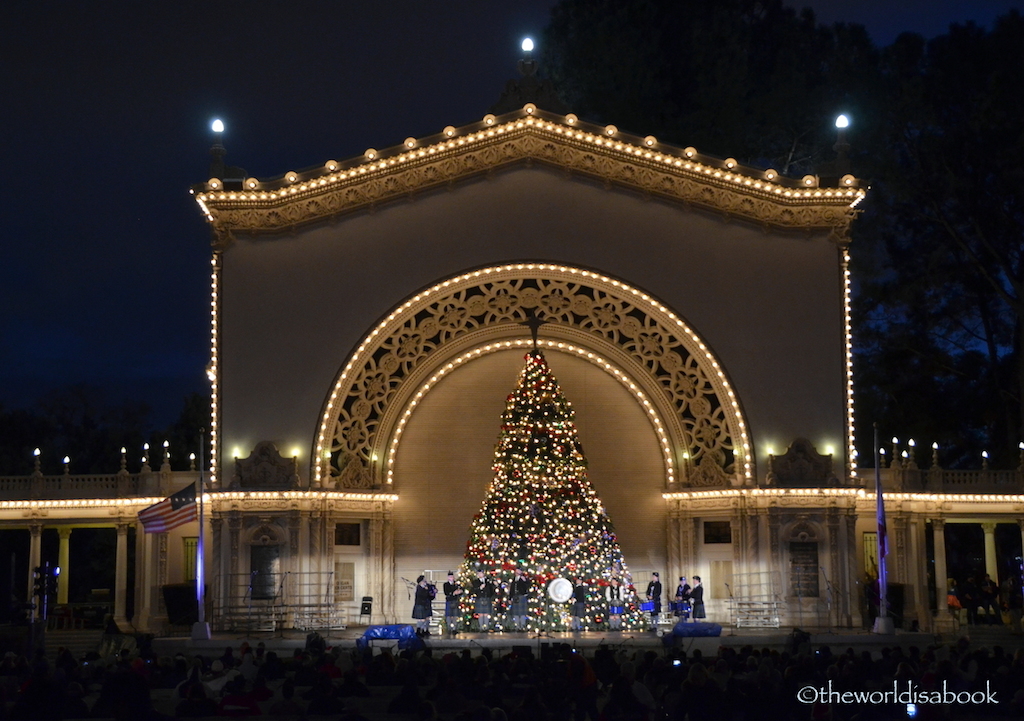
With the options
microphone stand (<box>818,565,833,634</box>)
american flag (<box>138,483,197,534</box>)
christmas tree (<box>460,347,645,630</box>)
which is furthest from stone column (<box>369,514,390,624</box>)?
microphone stand (<box>818,565,833,634</box>)

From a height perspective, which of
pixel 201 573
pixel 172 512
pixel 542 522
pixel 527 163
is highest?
pixel 527 163

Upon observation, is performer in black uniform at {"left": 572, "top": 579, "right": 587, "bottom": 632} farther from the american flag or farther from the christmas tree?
the american flag

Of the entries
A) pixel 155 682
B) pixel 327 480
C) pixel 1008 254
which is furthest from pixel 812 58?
pixel 155 682

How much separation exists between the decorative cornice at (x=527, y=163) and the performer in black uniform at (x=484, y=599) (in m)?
9.38

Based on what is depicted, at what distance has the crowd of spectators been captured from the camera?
1454 cm

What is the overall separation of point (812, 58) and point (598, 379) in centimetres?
2252

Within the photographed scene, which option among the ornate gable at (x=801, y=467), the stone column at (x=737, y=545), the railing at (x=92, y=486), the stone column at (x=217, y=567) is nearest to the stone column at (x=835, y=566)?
the ornate gable at (x=801, y=467)

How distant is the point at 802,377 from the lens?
32.9 meters

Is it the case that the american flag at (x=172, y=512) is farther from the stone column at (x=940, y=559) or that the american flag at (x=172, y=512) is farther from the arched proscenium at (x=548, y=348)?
the stone column at (x=940, y=559)

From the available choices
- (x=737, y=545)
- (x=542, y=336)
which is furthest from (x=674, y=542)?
(x=542, y=336)

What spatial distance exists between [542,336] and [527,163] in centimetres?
429

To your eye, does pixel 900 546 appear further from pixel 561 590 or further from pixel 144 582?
pixel 144 582

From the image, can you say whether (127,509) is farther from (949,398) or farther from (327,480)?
(949,398)

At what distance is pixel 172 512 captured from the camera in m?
31.9
